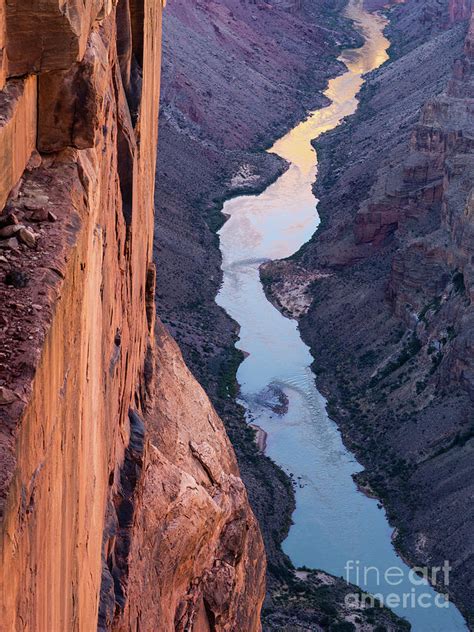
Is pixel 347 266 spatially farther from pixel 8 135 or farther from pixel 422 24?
pixel 422 24

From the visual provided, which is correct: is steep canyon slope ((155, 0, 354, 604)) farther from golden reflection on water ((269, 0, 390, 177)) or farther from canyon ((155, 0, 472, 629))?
golden reflection on water ((269, 0, 390, 177))

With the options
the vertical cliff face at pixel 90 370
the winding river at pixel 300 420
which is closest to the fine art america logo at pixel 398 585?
the winding river at pixel 300 420

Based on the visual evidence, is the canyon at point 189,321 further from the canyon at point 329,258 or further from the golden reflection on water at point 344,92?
the golden reflection on water at point 344,92

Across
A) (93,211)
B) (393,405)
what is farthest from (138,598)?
(393,405)

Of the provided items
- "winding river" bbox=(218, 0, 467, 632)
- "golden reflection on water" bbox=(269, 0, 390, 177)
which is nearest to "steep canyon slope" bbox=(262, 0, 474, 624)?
"winding river" bbox=(218, 0, 467, 632)

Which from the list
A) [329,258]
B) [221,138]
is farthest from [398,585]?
[221,138]

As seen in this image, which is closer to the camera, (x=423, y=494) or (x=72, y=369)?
(x=72, y=369)
